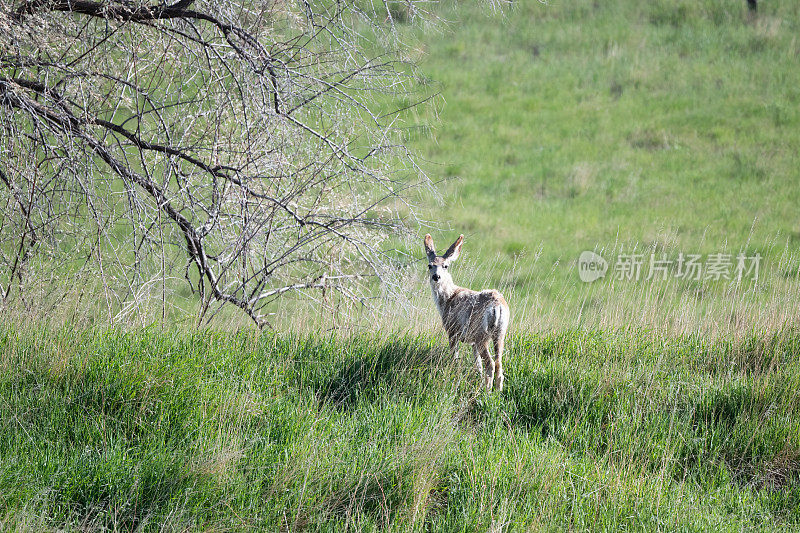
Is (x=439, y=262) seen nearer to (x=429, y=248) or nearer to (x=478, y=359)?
(x=429, y=248)

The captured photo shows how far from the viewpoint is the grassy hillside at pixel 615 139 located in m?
13.1

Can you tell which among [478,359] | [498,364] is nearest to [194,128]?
[478,359]

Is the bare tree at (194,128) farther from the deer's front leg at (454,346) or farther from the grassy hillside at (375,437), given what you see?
the grassy hillside at (375,437)

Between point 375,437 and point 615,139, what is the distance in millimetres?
15164

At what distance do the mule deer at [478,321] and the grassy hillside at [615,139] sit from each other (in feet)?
11.8

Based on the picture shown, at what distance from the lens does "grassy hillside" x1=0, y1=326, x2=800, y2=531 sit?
151 inches

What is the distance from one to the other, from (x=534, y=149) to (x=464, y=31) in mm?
7984

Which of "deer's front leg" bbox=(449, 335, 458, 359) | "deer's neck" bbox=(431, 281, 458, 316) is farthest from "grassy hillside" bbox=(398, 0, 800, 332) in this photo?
"deer's front leg" bbox=(449, 335, 458, 359)

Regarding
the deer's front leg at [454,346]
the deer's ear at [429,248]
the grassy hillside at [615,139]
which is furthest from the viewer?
the grassy hillside at [615,139]

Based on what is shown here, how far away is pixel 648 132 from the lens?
18.2m

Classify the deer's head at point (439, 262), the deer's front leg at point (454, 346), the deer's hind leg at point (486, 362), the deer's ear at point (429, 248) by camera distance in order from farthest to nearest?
the deer's ear at point (429, 248) → the deer's head at point (439, 262) → the deer's front leg at point (454, 346) → the deer's hind leg at point (486, 362)

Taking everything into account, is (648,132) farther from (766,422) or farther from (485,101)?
(766,422)

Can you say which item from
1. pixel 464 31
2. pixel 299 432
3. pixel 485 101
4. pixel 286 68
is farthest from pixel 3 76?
pixel 464 31

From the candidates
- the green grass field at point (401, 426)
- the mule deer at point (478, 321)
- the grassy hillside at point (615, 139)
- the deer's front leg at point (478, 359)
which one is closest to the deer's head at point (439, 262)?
the mule deer at point (478, 321)
